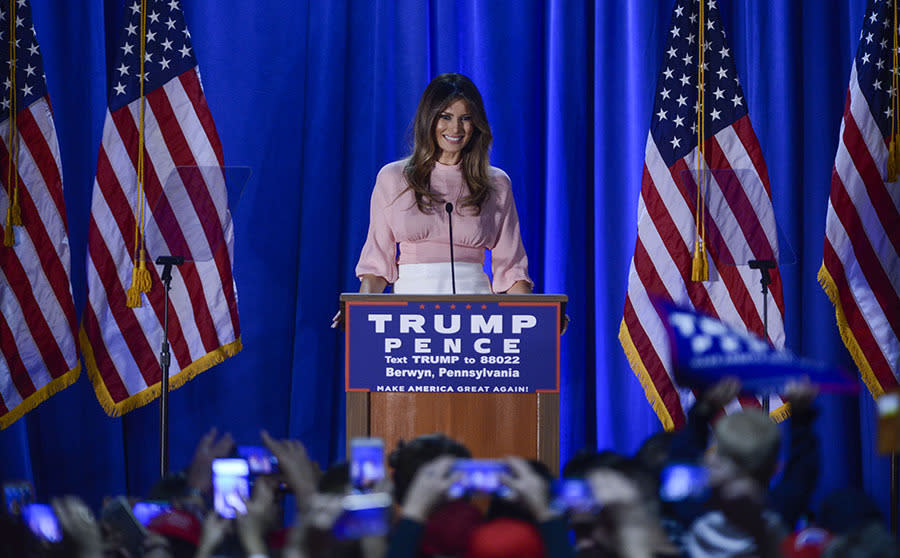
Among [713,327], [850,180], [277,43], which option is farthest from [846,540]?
[277,43]

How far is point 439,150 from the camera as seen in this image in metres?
4.36

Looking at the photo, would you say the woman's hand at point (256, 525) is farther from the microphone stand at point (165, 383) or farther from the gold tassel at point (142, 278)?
the gold tassel at point (142, 278)

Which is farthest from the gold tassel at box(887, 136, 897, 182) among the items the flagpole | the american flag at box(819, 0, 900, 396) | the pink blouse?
the pink blouse

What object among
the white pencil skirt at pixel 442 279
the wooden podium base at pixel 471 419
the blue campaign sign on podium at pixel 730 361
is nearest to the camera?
the blue campaign sign on podium at pixel 730 361

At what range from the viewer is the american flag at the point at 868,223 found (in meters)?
4.98

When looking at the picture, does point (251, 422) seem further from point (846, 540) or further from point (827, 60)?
point (846, 540)

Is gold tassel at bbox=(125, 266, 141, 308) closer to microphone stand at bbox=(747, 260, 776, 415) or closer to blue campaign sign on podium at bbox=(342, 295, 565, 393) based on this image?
blue campaign sign on podium at bbox=(342, 295, 565, 393)

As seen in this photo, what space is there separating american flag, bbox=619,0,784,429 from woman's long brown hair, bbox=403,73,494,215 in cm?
112

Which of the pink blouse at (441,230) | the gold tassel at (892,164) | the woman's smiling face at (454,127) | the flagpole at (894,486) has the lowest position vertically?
the flagpole at (894,486)

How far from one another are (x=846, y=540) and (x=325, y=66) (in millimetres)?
4149

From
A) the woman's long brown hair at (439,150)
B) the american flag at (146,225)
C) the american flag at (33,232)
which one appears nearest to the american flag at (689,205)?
the woman's long brown hair at (439,150)

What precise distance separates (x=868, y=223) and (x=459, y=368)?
8.31 ft

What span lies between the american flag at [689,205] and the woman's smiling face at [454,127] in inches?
47.0

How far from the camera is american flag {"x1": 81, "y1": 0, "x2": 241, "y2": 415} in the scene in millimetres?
5090
